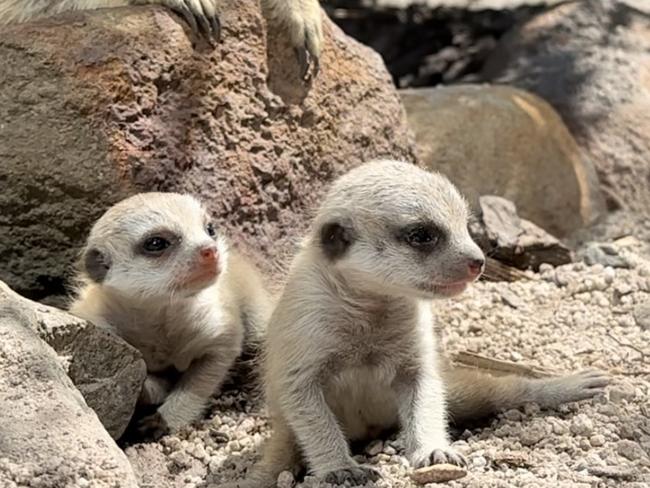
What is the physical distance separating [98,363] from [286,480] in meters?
0.67

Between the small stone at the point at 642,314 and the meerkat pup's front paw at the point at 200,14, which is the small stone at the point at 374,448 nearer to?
the small stone at the point at 642,314

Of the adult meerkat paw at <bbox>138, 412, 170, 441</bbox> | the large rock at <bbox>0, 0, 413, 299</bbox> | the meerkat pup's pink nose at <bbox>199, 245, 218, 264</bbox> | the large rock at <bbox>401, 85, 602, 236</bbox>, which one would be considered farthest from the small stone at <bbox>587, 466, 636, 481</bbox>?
the large rock at <bbox>401, 85, 602, 236</bbox>

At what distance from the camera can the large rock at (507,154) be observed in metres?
5.80

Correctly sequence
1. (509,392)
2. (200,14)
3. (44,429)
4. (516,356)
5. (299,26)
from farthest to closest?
(299,26)
(200,14)
(516,356)
(509,392)
(44,429)

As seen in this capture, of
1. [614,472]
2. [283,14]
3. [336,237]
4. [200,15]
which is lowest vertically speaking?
[614,472]

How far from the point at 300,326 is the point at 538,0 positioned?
5.27 meters

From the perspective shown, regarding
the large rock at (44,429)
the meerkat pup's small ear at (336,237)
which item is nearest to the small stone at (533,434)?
the meerkat pup's small ear at (336,237)

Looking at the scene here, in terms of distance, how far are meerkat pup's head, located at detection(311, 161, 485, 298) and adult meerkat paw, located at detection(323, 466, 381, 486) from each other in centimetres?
48

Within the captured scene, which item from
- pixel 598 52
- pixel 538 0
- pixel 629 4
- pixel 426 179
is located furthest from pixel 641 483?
pixel 538 0

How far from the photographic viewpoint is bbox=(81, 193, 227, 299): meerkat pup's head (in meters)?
3.70

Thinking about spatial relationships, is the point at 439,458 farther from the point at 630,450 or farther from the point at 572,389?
the point at 572,389

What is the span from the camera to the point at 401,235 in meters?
3.15

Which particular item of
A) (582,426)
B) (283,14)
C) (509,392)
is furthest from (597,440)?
(283,14)

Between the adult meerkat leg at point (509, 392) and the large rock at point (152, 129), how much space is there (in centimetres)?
115
